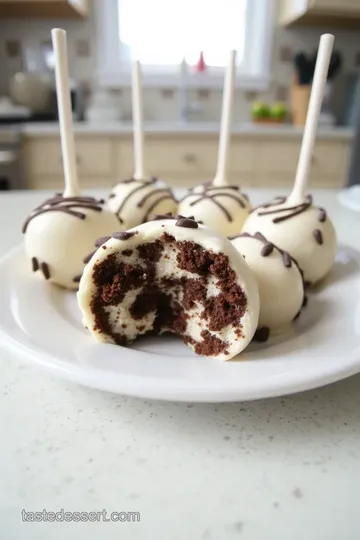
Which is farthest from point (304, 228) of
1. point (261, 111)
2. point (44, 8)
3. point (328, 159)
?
point (44, 8)

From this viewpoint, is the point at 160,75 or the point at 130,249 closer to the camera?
the point at 130,249

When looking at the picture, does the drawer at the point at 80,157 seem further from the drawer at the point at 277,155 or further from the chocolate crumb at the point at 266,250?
the chocolate crumb at the point at 266,250

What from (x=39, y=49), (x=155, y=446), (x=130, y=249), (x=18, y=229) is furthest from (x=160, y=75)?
(x=155, y=446)

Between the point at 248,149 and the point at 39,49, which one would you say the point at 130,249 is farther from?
the point at 39,49

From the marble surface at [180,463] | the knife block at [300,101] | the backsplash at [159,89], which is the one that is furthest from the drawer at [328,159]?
the marble surface at [180,463]

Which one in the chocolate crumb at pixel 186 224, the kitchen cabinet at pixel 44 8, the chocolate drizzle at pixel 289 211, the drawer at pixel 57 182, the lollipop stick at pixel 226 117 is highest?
the kitchen cabinet at pixel 44 8

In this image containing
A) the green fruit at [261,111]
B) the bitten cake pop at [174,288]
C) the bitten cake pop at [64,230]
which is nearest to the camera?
the bitten cake pop at [174,288]

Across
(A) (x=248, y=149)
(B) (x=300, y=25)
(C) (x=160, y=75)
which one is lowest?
(A) (x=248, y=149)

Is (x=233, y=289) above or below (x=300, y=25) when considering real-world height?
below
